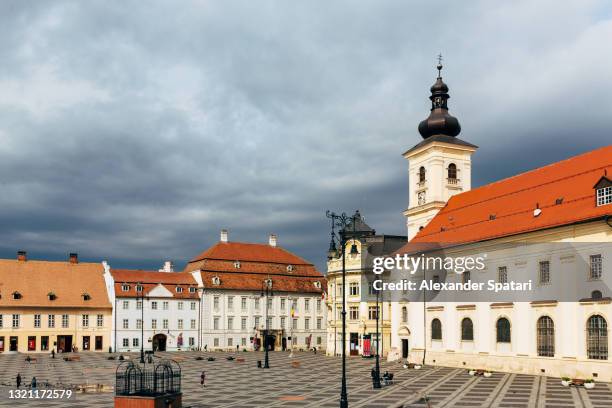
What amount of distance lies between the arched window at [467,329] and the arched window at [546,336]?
28.7 feet

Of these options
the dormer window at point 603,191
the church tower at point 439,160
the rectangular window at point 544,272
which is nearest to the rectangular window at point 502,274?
the rectangular window at point 544,272

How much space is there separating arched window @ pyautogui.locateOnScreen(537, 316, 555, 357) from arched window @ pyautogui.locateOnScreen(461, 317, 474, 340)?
345 inches

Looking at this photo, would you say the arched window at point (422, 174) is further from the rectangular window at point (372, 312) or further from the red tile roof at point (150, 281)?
the red tile roof at point (150, 281)

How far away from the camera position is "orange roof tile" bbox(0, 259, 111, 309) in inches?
3536

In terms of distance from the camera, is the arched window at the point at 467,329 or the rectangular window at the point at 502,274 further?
the arched window at the point at 467,329

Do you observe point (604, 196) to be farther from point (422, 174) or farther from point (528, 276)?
point (422, 174)

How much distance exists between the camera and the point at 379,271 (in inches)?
3187

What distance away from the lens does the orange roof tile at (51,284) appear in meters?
89.8

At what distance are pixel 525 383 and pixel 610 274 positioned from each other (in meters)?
9.09

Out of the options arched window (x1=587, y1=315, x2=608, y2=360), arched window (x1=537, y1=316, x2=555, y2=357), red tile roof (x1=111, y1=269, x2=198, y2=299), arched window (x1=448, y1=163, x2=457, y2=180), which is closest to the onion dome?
arched window (x1=448, y1=163, x2=457, y2=180)

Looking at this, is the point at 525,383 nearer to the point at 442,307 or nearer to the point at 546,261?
the point at 546,261

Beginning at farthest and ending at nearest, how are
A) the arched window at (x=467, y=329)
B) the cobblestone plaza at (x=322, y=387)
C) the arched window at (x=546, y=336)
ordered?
the arched window at (x=467, y=329)
the arched window at (x=546, y=336)
the cobblestone plaza at (x=322, y=387)

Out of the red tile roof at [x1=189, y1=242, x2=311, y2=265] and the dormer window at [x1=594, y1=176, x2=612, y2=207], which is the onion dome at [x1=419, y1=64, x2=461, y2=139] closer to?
the dormer window at [x1=594, y1=176, x2=612, y2=207]

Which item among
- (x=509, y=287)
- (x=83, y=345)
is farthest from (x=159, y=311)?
(x=509, y=287)
